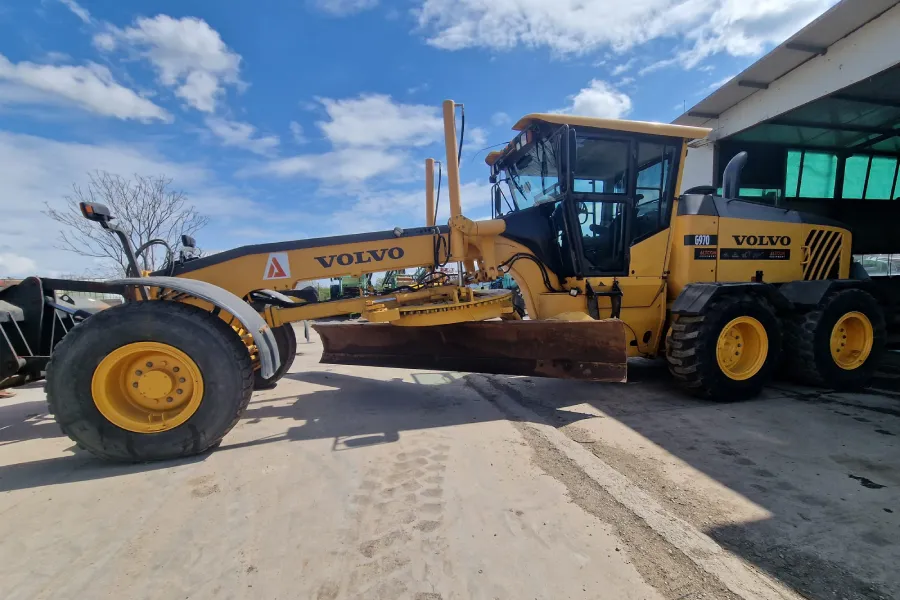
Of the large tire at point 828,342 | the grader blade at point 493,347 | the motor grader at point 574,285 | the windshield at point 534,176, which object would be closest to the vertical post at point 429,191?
the motor grader at point 574,285

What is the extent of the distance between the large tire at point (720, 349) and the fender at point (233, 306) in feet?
13.0

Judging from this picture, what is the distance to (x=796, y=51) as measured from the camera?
7035 millimetres

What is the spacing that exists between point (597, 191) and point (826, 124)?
8.62m

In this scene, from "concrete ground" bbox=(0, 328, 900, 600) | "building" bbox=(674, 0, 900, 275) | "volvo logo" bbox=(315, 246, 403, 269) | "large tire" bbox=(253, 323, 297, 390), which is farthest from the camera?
"building" bbox=(674, 0, 900, 275)

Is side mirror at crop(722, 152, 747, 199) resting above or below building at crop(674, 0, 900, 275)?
below

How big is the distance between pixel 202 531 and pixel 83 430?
1.49 metres

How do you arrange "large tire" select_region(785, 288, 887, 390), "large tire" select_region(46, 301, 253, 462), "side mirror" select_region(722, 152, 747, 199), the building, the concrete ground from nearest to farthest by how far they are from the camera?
the concrete ground
"large tire" select_region(46, 301, 253, 462)
"large tire" select_region(785, 288, 887, 390)
"side mirror" select_region(722, 152, 747, 199)
the building

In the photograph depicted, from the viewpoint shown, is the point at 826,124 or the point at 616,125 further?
the point at 826,124

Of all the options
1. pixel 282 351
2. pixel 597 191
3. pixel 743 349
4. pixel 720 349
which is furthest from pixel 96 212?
pixel 743 349

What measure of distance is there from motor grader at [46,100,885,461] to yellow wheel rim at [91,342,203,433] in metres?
0.04

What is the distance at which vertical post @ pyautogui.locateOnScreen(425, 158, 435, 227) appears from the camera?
17.3 ft

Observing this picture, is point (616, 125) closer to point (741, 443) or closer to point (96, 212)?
point (741, 443)

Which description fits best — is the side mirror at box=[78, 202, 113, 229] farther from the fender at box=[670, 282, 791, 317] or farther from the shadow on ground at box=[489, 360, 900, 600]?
the fender at box=[670, 282, 791, 317]

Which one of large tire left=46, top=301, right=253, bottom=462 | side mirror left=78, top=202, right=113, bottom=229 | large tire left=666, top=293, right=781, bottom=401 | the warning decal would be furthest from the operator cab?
side mirror left=78, top=202, right=113, bottom=229
